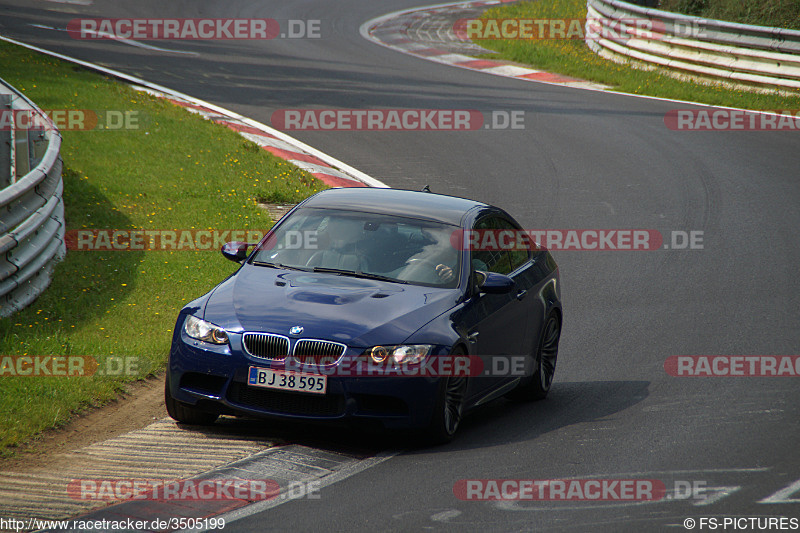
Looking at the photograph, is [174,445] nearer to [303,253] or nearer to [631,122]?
[303,253]

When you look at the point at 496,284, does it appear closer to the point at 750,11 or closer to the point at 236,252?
the point at 236,252

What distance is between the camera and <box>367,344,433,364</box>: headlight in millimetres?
6570

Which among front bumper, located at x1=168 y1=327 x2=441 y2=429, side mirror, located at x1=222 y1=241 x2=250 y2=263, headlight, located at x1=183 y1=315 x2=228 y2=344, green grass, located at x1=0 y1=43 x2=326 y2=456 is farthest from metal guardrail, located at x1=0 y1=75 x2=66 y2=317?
front bumper, located at x1=168 y1=327 x2=441 y2=429

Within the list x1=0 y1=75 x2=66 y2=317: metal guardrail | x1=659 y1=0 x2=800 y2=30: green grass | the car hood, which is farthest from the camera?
x1=659 y1=0 x2=800 y2=30: green grass

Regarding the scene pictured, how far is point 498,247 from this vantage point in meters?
8.35

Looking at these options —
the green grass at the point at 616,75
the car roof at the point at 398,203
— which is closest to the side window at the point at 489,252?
the car roof at the point at 398,203

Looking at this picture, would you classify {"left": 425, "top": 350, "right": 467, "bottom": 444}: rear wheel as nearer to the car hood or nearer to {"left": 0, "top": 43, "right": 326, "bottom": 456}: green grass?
the car hood

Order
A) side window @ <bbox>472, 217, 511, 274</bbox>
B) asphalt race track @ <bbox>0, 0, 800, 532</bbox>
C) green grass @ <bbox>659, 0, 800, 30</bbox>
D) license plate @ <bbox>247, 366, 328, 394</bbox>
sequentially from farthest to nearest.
A: 1. green grass @ <bbox>659, 0, 800, 30</bbox>
2. side window @ <bbox>472, 217, 511, 274</bbox>
3. license plate @ <bbox>247, 366, 328, 394</bbox>
4. asphalt race track @ <bbox>0, 0, 800, 532</bbox>

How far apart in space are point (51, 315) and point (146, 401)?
5.77 ft

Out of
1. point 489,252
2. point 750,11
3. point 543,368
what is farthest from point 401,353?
point 750,11

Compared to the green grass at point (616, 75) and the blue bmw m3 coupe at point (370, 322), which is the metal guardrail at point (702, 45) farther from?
the blue bmw m3 coupe at point (370, 322)

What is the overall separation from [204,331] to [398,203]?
210 cm

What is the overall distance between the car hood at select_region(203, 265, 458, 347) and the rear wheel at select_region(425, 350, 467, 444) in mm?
458

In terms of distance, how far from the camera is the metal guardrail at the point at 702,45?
21.5 meters
